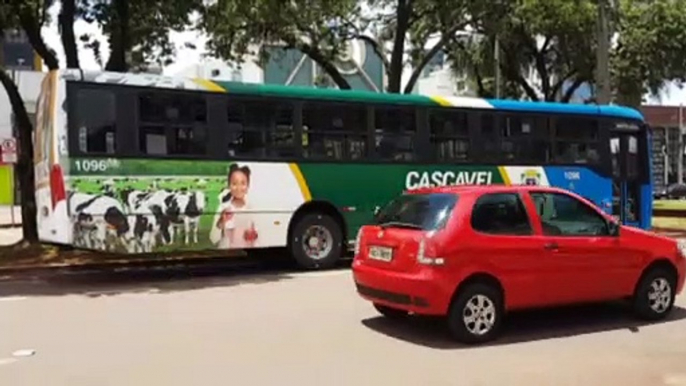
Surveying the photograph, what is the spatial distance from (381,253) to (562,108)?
9.37 meters

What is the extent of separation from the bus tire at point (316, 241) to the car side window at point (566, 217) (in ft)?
20.3

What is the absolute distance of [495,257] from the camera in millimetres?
7973

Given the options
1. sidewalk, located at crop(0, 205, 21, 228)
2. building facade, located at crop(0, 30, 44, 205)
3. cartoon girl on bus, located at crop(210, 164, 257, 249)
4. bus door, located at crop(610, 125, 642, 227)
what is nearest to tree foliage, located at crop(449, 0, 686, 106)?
bus door, located at crop(610, 125, 642, 227)

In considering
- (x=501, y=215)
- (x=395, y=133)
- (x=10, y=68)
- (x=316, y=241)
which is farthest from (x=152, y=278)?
(x=10, y=68)

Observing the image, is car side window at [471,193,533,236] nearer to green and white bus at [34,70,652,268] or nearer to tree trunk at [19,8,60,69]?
green and white bus at [34,70,652,268]

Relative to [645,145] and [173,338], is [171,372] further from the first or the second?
[645,145]

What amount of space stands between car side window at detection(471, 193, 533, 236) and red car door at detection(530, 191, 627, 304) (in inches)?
8.8

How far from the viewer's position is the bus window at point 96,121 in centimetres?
1204

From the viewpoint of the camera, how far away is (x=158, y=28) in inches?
761

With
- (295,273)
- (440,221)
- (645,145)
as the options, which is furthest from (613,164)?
(440,221)

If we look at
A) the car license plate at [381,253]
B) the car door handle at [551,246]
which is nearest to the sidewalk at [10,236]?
the car license plate at [381,253]

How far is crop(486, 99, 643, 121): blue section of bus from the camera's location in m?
15.8

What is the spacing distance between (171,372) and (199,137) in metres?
6.65

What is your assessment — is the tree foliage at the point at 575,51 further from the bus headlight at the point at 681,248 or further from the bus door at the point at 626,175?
the bus headlight at the point at 681,248
